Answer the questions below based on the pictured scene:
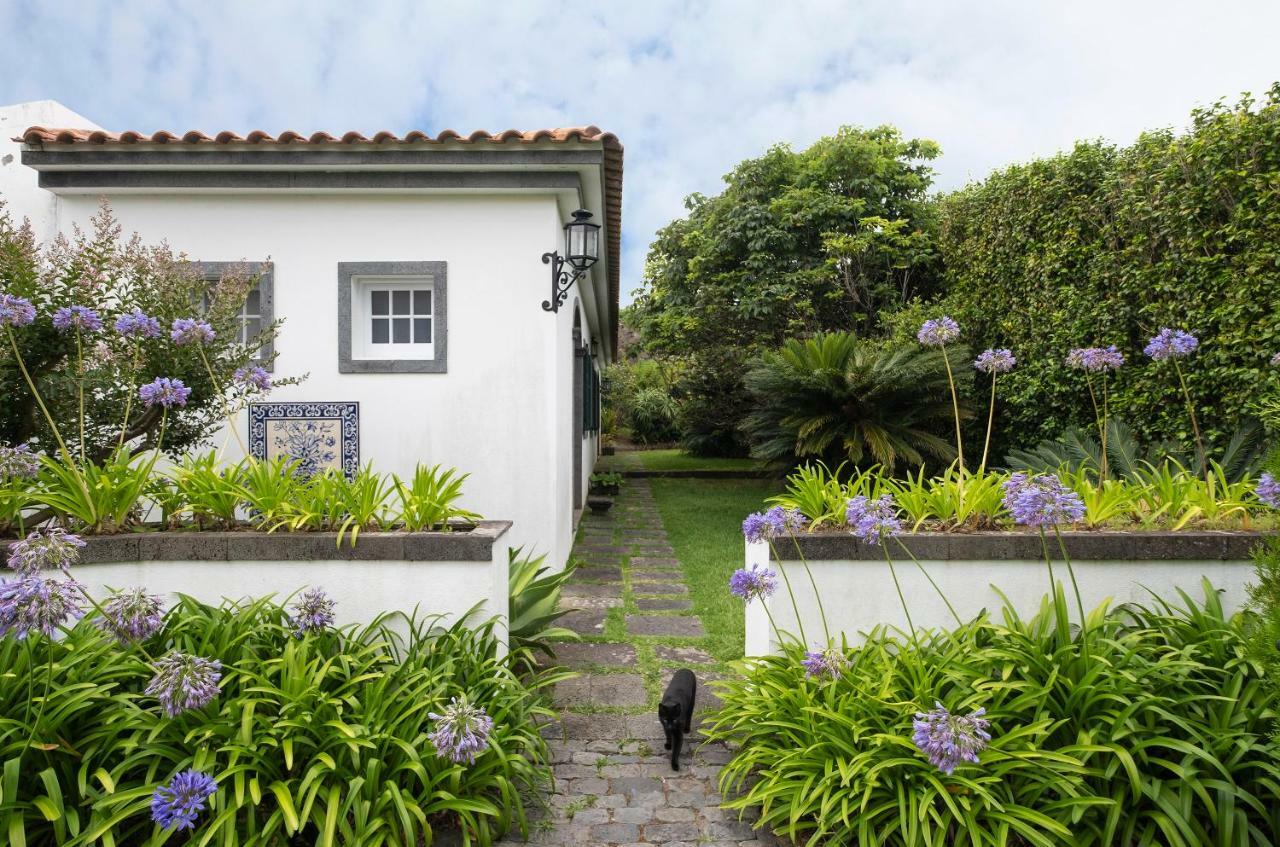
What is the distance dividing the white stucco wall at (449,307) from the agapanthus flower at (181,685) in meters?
3.39

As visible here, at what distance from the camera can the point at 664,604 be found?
4.98 meters

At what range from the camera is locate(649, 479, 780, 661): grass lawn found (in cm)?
444

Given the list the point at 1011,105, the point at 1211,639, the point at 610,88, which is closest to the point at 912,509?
the point at 1211,639

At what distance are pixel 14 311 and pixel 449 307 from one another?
2.88 m

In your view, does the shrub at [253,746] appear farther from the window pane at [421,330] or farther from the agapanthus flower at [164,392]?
the window pane at [421,330]

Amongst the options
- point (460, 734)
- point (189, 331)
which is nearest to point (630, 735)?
point (460, 734)

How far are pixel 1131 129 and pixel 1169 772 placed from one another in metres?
5.60

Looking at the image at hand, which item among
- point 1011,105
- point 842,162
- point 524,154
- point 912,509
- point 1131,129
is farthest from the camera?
point 842,162

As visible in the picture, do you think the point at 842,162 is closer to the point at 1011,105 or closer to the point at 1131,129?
the point at 1011,105

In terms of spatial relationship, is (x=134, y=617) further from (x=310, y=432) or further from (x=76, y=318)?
(x=310, y=432)

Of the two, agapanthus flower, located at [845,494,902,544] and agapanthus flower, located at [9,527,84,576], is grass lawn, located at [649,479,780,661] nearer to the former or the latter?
agapanthus flower, located at [845,494,902,544]

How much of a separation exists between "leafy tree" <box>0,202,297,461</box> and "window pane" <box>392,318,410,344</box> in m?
1.34

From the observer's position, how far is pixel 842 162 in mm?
10750

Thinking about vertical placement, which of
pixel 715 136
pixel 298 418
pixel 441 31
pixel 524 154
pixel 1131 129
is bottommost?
pixel 298 418
